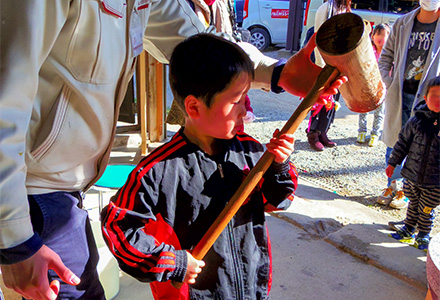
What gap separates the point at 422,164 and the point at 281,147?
2424 millimetres

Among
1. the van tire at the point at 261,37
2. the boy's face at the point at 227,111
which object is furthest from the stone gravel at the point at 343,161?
the van tire at the point at 261,37

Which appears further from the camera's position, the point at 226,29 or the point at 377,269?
the point at 226,29

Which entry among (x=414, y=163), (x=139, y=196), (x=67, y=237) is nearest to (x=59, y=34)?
(x=139, y=196)

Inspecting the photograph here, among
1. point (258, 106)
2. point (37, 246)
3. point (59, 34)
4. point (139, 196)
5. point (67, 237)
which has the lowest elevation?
point (258, 106)

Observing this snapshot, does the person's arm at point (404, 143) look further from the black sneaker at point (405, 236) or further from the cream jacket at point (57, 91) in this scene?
the cream jacket at point (57, 91)

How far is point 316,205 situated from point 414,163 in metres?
0.94

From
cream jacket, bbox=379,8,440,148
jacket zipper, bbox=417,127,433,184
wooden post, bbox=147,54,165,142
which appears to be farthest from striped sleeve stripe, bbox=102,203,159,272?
wooden post, bbox=147,54,165,142

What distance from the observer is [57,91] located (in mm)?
1313

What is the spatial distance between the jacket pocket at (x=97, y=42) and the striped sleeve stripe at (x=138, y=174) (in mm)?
298

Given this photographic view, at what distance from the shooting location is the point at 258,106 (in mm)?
7898

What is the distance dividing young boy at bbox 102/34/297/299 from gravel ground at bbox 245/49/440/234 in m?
2.97

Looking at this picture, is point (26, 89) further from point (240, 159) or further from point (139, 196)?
point (240, 159)

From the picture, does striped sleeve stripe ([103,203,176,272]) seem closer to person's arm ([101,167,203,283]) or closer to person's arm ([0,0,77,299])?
person's arm ([101,167,203,283])

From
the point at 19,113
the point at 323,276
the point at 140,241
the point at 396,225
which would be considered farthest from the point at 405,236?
the point at 19,113
